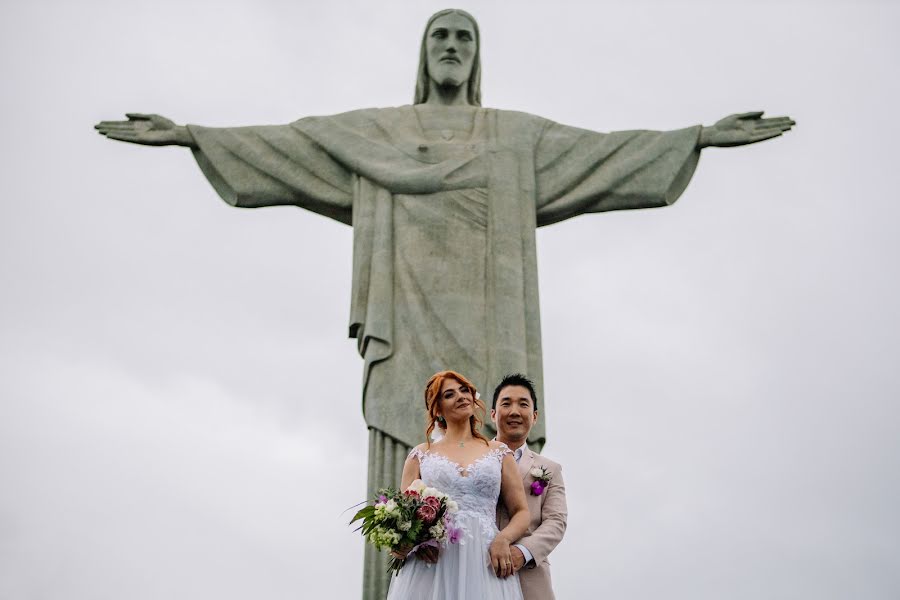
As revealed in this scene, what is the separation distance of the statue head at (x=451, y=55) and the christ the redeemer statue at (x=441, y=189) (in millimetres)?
14

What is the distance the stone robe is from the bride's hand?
3384 mm

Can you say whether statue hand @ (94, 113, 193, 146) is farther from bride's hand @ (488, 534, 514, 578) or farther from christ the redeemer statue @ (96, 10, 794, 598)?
bride's hand @ (488, 534, 514, 578)

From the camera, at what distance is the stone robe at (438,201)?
43.0 feet

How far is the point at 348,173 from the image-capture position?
46.6 ft

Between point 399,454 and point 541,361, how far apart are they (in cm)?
162

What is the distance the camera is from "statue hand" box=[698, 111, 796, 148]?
13.9m

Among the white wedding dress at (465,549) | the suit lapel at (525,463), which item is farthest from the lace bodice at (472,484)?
the suit lapel at (525,463)

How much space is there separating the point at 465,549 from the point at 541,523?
0.60m

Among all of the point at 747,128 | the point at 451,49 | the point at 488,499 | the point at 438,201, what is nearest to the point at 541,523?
the point at 488,499

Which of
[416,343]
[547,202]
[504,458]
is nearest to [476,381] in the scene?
[416,343]

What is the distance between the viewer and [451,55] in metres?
14.7

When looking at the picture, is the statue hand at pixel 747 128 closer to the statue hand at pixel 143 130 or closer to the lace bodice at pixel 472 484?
the statue hand at pixel 143 130

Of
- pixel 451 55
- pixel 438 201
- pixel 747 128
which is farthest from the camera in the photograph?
pixel 451 55

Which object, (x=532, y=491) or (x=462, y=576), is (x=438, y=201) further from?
(x=462, y=576)
